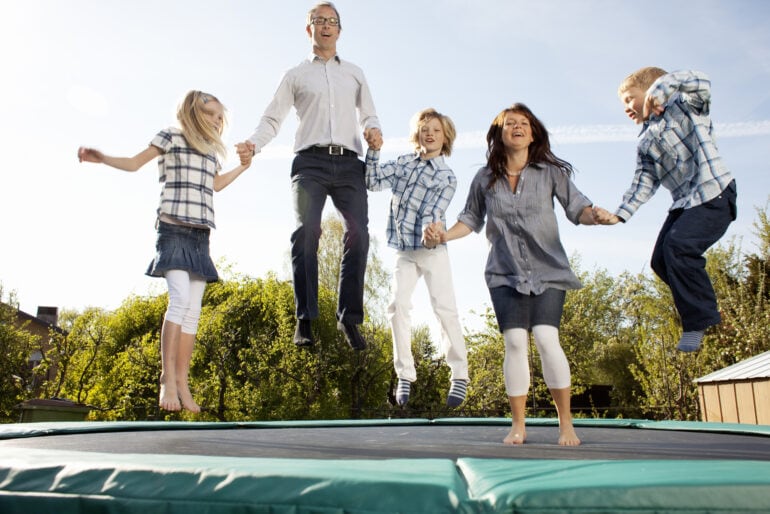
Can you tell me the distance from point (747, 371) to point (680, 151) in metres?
5.65

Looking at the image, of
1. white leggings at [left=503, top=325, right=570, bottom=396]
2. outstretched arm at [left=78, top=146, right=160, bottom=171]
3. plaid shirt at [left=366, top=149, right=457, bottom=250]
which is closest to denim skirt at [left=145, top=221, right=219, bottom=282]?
outstretched arm at [left=78, top=146, right=160, bottom=171]

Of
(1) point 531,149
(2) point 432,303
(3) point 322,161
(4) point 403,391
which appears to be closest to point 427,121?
(3) point 322,161

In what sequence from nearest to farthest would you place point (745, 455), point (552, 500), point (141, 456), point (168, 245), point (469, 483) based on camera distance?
point (552, 500), point (469, 483), point (141, 456), point (745, 455), point (168, 245)

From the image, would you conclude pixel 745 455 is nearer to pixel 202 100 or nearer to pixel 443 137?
pixel 443 137

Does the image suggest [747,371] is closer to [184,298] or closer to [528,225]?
[528,225]

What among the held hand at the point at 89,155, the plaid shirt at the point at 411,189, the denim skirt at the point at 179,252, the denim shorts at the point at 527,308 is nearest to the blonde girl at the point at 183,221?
the denim skirt at the point at 179,252

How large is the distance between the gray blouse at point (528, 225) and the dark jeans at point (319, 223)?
107cm

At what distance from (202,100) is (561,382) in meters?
2.30

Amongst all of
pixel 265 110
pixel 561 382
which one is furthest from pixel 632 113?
pixel 265 110

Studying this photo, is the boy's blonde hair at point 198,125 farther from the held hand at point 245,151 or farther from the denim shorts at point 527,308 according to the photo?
the denim shorts at point 527,308

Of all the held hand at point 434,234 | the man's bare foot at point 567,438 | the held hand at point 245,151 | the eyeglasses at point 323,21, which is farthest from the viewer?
the eyeglasses at point 323,21

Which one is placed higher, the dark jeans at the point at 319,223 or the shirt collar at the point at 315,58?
the shirt collar at the point at 315,58

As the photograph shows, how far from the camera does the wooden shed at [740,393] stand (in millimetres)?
7230

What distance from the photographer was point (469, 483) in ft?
4.51
